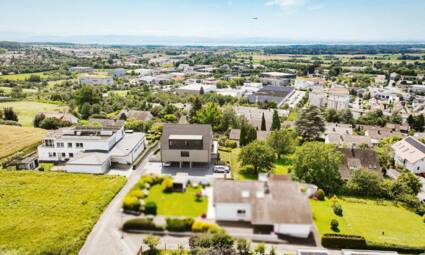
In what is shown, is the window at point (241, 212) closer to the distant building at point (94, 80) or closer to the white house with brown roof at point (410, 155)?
the white house with brown roof at point (410, 155)

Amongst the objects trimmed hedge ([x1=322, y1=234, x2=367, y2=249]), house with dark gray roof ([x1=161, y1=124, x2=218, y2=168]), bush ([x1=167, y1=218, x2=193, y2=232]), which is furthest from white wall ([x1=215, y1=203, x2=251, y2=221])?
house with dark gray roof ([x1=161, y1=124, x2=218, y2=168])

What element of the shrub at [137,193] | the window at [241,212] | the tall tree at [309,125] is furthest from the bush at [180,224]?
the tall tree at [309,125]

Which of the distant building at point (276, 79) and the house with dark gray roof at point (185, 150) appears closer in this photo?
the house with dark gray roof at point (185, 150)

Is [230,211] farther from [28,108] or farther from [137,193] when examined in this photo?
[28,108]

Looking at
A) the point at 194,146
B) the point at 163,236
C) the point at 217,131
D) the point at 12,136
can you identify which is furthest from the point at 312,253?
the point at 12,136

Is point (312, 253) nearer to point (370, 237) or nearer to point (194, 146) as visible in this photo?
point (370, 237)

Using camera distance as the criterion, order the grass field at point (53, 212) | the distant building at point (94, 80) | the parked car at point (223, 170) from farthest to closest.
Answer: the distant building at point (94, 80), the parked car at point (223, 170), the grass field at point (53, 212)

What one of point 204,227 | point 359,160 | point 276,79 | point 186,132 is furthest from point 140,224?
point 276,79
